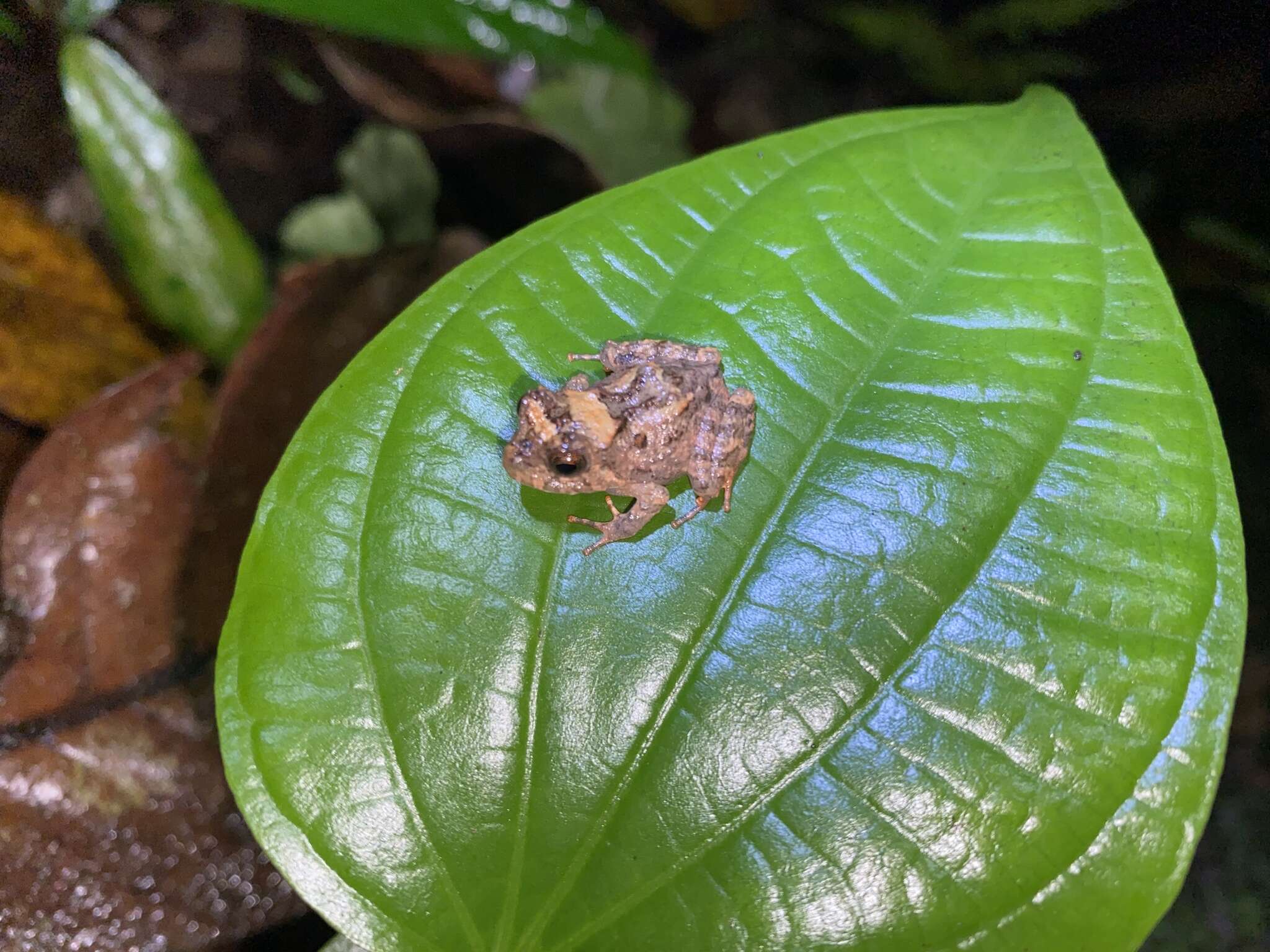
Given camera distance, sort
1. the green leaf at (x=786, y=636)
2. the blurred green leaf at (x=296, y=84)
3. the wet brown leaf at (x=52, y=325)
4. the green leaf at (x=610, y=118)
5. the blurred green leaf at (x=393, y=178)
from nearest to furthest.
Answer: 1. the green leaf at (x=786, y=636)
2. the wet brown leaf at (x=52, y=325)
3. the blurred green leaf at (x=296, y=84)
4. the blurred green leaf at (x=393, y=178)
5. the green leaf at (x=610, y=118)

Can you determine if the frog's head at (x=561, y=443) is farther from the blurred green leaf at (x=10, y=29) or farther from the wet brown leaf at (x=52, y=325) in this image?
the blurred green leaf at (x=10, y=29)

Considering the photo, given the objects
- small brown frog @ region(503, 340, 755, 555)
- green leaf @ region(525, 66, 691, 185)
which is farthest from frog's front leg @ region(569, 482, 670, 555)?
green leaf @ region(525, 66, 691, 185)

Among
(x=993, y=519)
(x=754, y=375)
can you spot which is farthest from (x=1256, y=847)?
(x=754, y=375)

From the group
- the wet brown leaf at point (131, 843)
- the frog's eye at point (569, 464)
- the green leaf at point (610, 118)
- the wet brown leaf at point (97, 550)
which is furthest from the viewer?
the green leaf at point (610, 118)

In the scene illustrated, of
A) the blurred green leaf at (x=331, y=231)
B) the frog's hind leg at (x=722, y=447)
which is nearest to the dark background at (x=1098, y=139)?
the blurred green leaf at (x=331, y=231)

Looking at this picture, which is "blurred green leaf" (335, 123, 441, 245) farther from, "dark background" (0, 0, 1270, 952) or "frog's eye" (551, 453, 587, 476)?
"frog's eye" (551, 453, 587, 476)

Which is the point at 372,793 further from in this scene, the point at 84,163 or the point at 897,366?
the point at 84,163

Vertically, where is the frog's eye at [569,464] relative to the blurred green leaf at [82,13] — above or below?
below
